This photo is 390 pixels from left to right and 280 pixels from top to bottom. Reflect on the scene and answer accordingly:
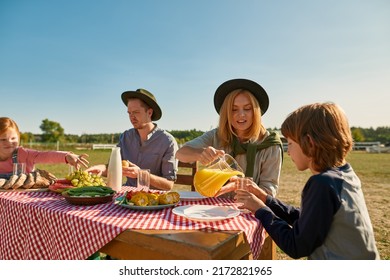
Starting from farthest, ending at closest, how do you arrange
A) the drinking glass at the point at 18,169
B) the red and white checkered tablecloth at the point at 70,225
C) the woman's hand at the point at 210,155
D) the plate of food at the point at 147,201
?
the drinking glass at the point at 18,169 → the woman's hand at the point at 210,155 → the plate of food at the point at 147,201 → the red and white checkered tablecloth at the point at 70,225

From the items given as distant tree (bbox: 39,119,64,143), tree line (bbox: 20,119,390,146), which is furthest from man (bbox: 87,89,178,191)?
distant tree (bbox: 39,119,64,143)

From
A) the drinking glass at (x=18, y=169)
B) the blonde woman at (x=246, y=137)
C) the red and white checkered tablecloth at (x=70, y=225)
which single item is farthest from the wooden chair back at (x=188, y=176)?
the drinking glass at (x=18, y=169)

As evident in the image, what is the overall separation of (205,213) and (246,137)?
43.4 inches

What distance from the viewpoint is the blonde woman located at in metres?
2.15

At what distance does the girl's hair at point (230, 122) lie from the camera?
2.29 m

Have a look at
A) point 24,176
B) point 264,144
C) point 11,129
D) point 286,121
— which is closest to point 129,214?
point 286,121

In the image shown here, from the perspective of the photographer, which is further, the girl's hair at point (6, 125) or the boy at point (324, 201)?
the girl's hair at point (6, 125)

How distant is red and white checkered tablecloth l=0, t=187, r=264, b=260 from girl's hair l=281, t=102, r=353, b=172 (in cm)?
40

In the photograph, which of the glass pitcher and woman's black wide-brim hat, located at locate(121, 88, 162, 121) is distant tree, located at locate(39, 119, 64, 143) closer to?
woman's black wide-brim hat, located at locate(121, 88, 162, 121)

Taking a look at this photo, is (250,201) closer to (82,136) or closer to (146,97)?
(146,97)

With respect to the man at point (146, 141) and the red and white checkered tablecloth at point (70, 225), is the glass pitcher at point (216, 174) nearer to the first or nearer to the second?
the red and white checkered tablecloth at point (70, 225)

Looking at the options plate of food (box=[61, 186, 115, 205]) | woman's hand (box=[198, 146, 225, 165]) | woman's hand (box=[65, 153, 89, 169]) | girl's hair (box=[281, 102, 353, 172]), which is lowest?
plate of food (box=[61, 186, 115, 205])

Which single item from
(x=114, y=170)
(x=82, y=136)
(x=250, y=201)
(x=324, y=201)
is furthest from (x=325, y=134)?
(x=82, y=136)

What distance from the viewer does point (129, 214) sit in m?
1.38
